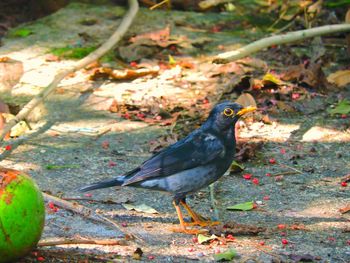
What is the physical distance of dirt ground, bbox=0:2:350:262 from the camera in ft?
15.9

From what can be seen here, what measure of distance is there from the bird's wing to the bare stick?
5.32 ft

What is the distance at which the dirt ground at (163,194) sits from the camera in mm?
4844

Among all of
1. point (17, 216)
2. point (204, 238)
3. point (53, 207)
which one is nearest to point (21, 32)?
point (53, 207)

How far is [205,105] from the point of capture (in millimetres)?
7793

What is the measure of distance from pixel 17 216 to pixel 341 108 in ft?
14.3

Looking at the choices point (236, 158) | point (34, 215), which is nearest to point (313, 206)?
point (236, 158)

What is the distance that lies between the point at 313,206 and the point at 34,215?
2.31m

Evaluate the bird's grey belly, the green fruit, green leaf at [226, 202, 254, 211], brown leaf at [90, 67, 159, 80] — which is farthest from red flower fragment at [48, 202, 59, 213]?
brown leaf at [90, 67, 159, 80]

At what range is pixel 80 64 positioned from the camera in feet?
26.9

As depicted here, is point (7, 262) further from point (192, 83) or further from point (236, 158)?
point (192, 83)

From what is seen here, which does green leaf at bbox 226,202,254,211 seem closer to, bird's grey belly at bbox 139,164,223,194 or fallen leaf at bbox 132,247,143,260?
bird's grey belly at bbox 139,164,223,194

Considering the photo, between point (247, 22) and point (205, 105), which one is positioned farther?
point (247, 22)

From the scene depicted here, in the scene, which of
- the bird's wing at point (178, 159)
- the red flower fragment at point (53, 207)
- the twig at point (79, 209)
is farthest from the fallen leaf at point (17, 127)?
the bird's wing at point (178, 159)

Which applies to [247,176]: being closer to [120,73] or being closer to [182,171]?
[182,171]
